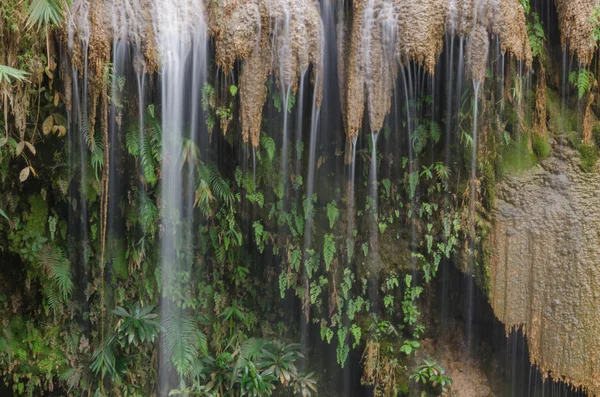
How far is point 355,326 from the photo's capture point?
6.58 m

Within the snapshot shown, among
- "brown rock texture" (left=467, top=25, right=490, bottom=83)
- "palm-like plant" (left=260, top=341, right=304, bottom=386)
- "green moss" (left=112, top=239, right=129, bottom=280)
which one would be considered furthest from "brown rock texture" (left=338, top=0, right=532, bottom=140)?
"green moss" (left=112, top=239, right=129, bottom=280)

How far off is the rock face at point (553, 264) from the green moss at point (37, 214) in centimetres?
539

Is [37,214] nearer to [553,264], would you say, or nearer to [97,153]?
[97,153]

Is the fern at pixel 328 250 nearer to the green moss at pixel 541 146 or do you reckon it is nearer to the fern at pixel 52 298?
the green moss at pixel 541 146

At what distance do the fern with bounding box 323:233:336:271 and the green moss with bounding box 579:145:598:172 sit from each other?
3.07 meters

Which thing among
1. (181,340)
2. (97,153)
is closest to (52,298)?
(181,340)

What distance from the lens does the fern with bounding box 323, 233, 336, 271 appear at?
256 inches

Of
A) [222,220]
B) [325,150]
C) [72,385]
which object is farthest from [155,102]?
[72,385]

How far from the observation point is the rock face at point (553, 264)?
18.4 ft

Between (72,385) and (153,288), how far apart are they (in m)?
1.48

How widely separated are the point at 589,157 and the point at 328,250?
10.6ft

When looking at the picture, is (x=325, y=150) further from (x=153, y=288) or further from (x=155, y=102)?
(x=153, y=288)

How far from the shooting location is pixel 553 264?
18.8 ft

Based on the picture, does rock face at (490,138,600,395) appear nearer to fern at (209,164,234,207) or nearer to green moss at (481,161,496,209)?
green moss at (481,161,496,209)
